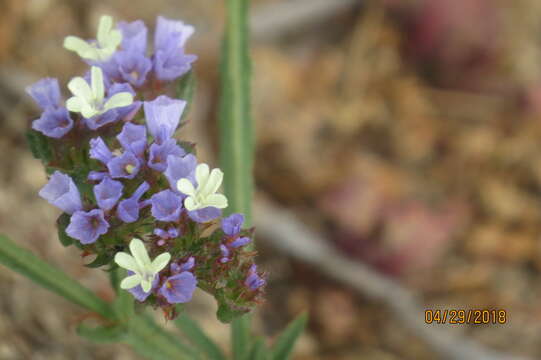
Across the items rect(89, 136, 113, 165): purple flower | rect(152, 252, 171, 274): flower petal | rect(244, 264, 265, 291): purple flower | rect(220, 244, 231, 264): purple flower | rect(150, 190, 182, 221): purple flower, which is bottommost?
rect(244, 264, 265, 291): purple flower

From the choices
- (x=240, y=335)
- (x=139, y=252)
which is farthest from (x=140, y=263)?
(x=240, y=335)

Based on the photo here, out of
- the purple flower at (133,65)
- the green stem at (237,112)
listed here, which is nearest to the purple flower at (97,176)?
the purple flower at (133,65)

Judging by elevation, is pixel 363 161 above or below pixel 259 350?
below

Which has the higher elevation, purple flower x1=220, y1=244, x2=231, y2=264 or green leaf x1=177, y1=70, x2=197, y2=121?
green leaf x1=177, y1=70, x2=197, y2=121

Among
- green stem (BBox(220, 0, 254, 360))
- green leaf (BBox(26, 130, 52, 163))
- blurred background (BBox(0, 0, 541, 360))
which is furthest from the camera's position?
blurred background (BBox(0, 0, 541, 360))

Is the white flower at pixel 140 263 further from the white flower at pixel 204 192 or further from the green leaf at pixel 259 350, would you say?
the green leaf at pixel 259 350

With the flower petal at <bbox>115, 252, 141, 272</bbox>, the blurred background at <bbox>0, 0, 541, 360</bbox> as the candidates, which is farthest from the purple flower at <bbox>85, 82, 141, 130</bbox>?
the blurred background at <bbox>0, 0, 541, 360</bbox>

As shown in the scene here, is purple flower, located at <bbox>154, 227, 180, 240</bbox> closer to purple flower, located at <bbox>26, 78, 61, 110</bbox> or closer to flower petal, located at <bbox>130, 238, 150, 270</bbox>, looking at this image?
flower petal, located at <bbox>130, 238, 150, 270</bbox>

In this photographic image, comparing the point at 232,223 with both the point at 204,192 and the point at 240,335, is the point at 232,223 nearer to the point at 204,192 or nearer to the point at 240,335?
the point at 204,192
